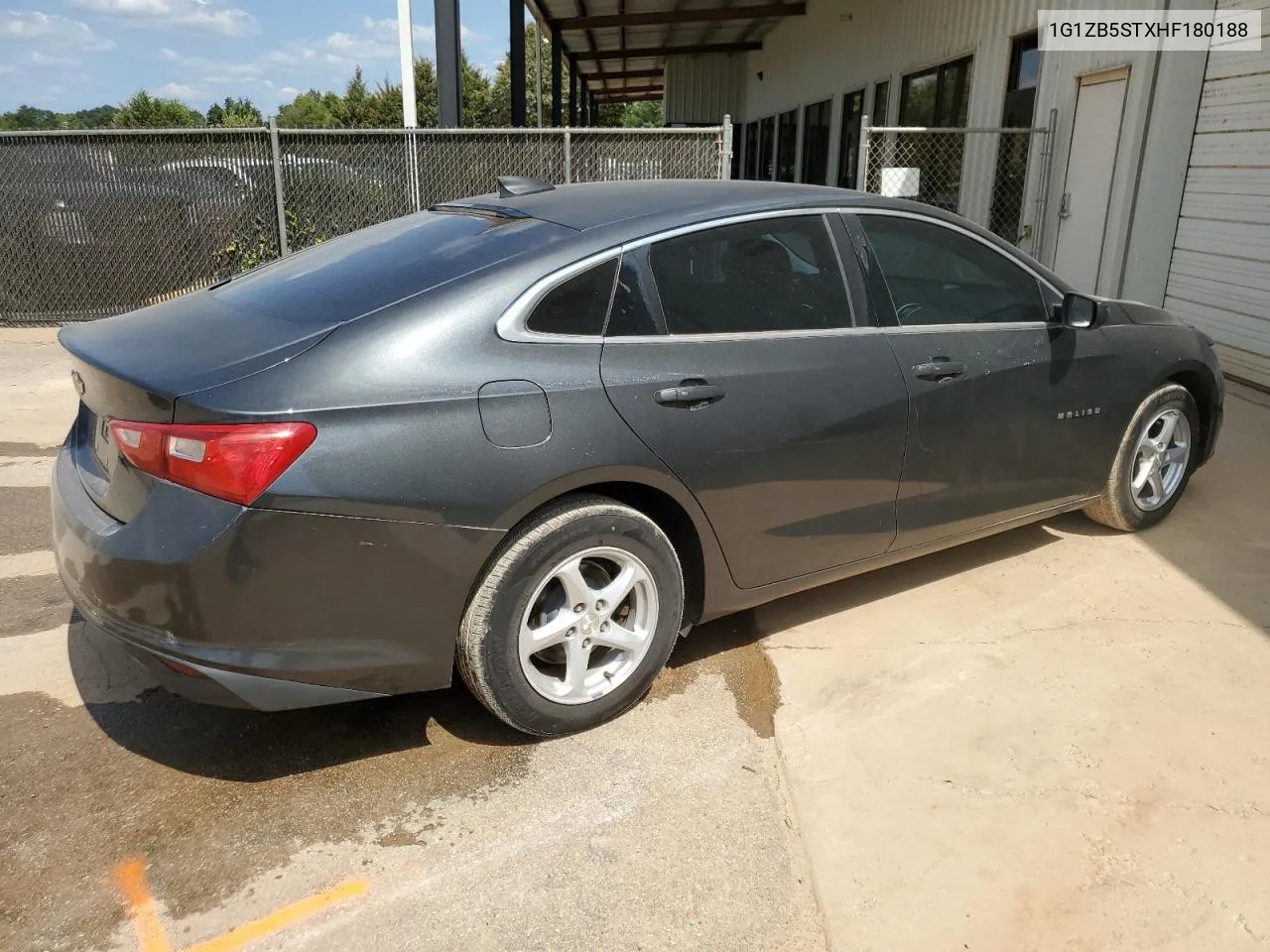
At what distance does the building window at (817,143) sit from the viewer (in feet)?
63.5

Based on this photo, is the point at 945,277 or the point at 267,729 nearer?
the point at 267,729

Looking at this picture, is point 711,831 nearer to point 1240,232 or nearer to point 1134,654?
point 1134,654

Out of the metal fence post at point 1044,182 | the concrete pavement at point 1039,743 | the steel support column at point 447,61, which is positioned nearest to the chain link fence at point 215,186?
the steel support column at point 447,61

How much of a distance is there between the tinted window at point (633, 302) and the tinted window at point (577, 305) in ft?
0.11

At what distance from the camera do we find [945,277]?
3.87m

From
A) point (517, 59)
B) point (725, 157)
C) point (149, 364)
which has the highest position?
point (517, 59)

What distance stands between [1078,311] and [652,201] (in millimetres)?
1901

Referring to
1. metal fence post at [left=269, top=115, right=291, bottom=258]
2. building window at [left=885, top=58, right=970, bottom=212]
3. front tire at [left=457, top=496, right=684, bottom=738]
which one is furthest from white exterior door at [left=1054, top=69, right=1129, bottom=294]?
metal fence post at [left=269, top=115, right=291, bottom=258]

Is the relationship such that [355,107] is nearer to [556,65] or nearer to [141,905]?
[556,65]

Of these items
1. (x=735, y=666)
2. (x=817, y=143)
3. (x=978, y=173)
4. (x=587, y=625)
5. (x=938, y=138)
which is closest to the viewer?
(x=587, y=625)

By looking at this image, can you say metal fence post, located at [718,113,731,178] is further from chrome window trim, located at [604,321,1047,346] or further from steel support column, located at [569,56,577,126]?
steel support column, located at [569,56,577,126]

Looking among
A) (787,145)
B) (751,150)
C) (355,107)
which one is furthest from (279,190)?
(355,107)

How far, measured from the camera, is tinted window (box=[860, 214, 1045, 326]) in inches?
142

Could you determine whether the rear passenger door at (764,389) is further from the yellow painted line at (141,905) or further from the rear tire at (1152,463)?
the yellow painted line at (141,905)
